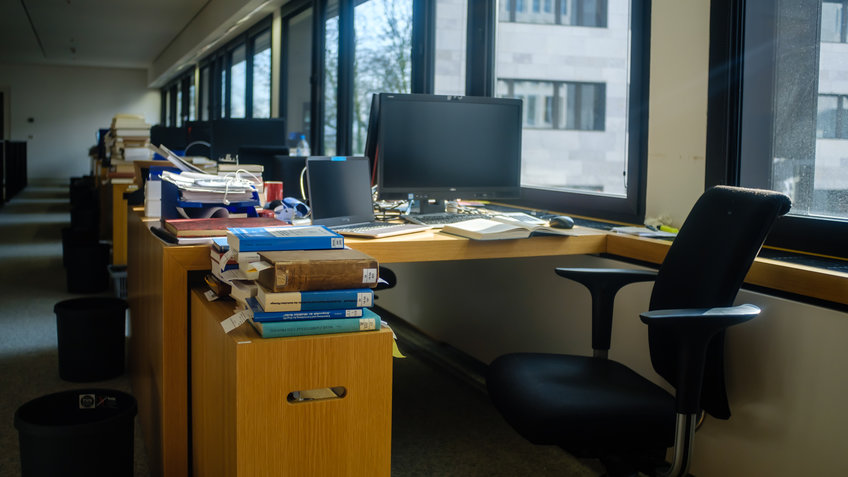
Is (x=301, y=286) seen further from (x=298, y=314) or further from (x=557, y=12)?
(x=557, y=12)

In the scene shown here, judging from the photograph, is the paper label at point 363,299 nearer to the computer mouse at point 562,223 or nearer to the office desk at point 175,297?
the office desk at point 175,297

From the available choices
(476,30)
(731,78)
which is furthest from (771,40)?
(476,30)

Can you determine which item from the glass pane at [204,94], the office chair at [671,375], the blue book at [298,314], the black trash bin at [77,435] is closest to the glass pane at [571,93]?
the office chair at [671,375]

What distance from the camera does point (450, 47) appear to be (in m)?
4.45

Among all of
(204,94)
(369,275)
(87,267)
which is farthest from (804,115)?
(204,94)

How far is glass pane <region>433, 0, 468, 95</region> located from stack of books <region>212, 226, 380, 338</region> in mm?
2941

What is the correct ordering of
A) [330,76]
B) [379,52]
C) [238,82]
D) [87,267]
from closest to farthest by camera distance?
[87,267], [379,52], [330,76], [238,82]

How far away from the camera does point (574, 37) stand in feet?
11.2

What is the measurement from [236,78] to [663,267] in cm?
955

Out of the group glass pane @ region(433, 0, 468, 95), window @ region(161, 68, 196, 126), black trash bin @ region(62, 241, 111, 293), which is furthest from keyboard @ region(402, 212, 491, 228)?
window @ region(161, 68, 196, 126)

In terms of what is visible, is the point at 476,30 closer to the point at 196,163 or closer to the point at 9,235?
the point at 196,163

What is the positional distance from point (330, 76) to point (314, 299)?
5.34 m

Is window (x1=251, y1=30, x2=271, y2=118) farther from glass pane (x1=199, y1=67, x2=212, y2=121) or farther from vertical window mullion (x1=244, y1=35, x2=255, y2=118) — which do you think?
glass pane (x1=199, y1=67, x2=212, y2=121)

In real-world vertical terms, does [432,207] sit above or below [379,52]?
below
